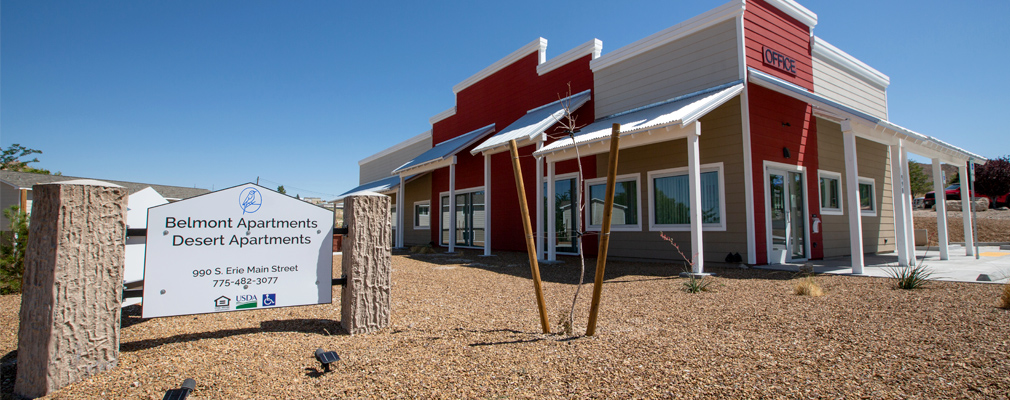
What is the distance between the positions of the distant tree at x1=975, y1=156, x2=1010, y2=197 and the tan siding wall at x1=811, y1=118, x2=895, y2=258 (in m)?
18.2

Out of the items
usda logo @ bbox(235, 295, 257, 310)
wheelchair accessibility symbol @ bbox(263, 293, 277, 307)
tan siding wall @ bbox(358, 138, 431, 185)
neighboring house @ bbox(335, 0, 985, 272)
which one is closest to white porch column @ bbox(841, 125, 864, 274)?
neighboring house @ bbox(335, 0, 985, 272)

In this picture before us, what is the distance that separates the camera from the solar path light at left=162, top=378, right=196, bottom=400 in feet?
8.04

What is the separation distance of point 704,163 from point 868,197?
5.49m

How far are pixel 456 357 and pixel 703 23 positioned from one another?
8452 mm

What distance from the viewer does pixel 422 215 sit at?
61.7 feet

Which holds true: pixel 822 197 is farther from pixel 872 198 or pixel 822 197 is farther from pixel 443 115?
pixel 443 115

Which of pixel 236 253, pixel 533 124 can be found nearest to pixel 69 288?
pixel 236 253

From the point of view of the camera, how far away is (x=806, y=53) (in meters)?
10.2

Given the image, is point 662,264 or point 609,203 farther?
point 662,264

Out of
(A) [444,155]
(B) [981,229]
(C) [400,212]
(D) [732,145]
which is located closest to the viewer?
(D) [732,145]

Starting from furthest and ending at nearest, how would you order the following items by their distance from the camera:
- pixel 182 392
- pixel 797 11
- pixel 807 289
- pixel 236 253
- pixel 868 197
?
1. pixel 868 197
2. pixel 797 11
3. pixel 807 289
4. pixel 236 253
5. pixel 182 392

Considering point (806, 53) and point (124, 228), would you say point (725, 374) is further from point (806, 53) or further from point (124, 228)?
point (806, 53)

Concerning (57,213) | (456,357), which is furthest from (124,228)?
(456,357)

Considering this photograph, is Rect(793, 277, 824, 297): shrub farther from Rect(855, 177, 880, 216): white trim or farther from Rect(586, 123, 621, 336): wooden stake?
Rect(855, 177, 880, 216): white trim
